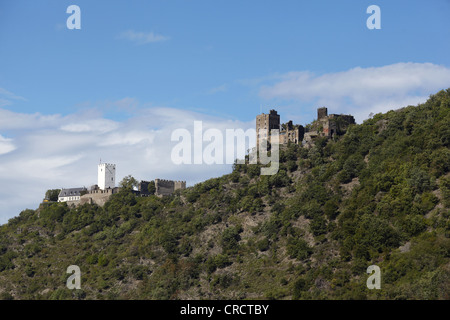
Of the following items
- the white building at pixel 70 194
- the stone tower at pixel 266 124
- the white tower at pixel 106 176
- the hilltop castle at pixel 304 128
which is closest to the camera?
the hilltop castle at pixel 304 128

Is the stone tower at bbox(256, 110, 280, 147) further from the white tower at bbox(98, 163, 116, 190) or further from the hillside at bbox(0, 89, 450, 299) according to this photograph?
the white tower at bbox(98, 163, 116, 190)

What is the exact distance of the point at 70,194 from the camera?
558 feet

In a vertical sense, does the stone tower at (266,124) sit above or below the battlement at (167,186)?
above

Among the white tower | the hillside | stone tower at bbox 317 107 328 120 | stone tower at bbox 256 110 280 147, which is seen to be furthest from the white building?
stone tower at bbox 317 107 328 120

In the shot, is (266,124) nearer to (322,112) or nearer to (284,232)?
(322,112)

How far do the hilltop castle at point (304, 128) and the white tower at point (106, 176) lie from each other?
113 feet

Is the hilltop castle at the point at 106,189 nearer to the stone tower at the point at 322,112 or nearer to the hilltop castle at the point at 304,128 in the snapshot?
the hilltop castle at the point at 304,128

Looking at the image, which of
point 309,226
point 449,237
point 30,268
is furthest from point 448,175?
point 30,268

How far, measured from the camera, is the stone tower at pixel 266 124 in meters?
151

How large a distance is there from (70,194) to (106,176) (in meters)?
9.90

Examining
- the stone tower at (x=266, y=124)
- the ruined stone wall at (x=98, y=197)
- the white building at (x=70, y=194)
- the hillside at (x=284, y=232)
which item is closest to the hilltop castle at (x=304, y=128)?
the stone tower at (x=266, y=124)

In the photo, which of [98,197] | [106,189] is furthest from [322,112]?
[98,197]
